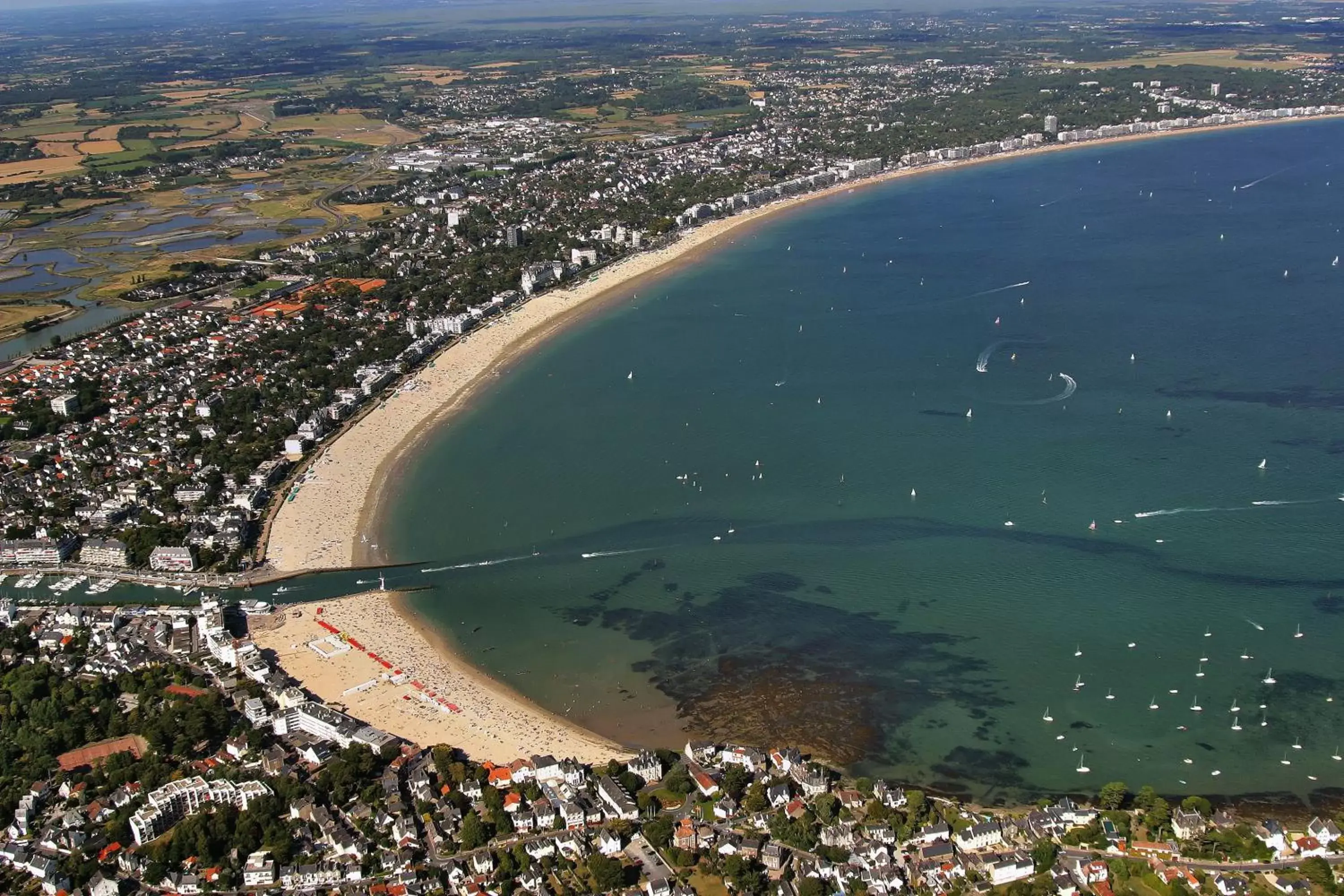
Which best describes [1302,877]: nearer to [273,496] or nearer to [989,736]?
[989,736]

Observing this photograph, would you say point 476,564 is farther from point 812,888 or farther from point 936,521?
point 812,888

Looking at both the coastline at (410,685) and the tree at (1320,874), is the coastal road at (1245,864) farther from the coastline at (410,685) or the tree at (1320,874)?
the coastline at (410,685)

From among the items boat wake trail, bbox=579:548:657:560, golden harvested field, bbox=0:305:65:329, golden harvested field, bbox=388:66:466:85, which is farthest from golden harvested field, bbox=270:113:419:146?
boat wake trail, bbox=579:548:657:560

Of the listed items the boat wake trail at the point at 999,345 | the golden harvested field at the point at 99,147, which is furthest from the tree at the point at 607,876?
the golden harvested field at the point at 99,147

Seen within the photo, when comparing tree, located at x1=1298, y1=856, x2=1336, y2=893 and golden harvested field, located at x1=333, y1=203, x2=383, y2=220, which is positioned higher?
golden harvested field, located at x1=333, y1=203, x2=383, y2=220

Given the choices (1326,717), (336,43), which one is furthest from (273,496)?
(336,43)

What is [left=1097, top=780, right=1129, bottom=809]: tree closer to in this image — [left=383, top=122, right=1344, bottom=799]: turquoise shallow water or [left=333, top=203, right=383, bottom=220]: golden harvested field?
[left=383, top=122, right=1344, bottom=799]: turquoise shallow water
